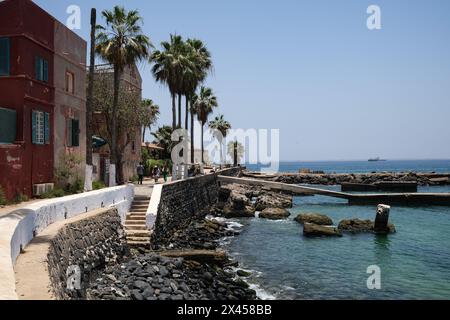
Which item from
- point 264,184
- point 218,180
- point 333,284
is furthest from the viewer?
point 264,184

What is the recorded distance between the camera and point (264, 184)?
48.2 m

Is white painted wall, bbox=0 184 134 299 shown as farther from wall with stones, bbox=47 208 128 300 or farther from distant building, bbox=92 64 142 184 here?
distant building, bbox=92 64 142 184

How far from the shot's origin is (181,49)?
36219 millimetres

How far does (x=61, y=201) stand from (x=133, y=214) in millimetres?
7027

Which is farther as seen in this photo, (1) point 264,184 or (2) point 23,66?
(1) point 264,184

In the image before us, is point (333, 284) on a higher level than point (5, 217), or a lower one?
lower

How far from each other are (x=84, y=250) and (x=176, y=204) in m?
13.0

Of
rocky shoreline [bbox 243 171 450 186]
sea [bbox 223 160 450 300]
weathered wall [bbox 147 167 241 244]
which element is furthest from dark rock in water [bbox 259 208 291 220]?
rocky shoreline [bbox 243 171 450 186]

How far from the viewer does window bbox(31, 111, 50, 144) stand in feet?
64.1

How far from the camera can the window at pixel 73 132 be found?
23.6 m

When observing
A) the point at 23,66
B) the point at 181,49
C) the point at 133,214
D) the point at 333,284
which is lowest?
the point at 333,284

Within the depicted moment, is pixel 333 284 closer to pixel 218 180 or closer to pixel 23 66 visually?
pixel 23 66
